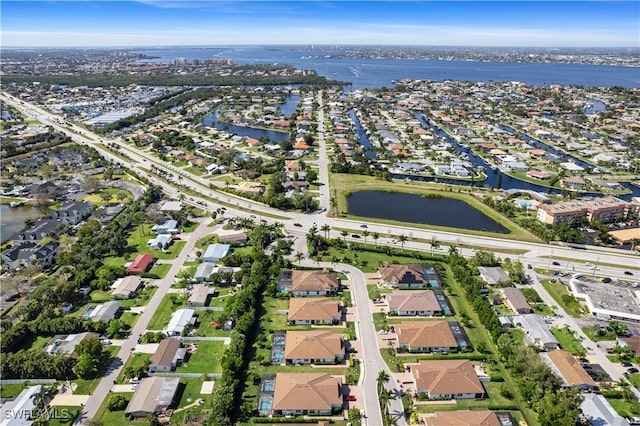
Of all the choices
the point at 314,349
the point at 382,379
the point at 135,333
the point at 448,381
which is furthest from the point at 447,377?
the point at 135,333

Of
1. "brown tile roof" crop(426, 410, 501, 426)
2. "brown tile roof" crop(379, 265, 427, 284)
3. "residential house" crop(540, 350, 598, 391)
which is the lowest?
"brown tile roof" crop(426, 410, 501, 426)

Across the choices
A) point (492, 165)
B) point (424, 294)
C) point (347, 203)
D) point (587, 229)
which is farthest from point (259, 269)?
point (492, 165)

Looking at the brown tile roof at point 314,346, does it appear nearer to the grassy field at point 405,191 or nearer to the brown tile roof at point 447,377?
the brown tile roof at point 447,377

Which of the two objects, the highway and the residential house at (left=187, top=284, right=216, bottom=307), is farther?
the residential house at (left=187, top=284, right=216, bottom=307)

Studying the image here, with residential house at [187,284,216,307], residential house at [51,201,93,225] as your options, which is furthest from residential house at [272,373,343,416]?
residential house at [51,201,93,225]

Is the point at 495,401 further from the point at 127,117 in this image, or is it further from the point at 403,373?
the point at 127,117

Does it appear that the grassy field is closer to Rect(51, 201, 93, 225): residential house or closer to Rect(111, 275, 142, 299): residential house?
Rect(111, 275, 142, 299): residential house

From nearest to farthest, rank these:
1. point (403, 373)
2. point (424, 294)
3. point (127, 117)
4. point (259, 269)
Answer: point (403, 373) < point (424, 294) < point (259, 269) < point (127, 117)

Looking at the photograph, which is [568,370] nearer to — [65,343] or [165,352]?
[165,352]
